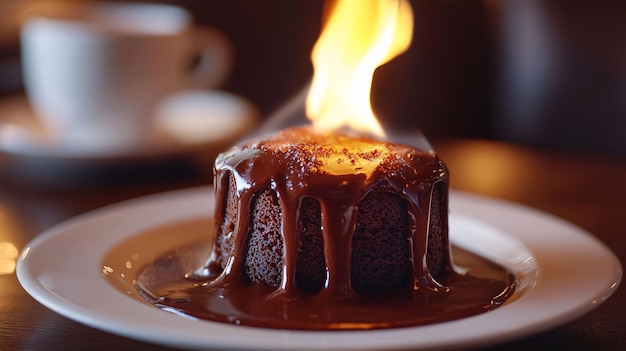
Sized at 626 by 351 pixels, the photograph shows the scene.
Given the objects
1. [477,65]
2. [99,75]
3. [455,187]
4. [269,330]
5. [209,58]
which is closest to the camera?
[269,330]

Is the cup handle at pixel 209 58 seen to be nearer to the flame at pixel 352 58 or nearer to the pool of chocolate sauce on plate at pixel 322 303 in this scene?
the flame at pixel 352 58

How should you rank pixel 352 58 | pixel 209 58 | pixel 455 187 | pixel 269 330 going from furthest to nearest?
1. pixel 209 58
2. pixel 455 187
3. pixel 352 58
4. pixel 269 330

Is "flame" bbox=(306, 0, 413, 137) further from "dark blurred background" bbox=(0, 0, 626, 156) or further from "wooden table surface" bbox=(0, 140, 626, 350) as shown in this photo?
"dark blurred background" bbox=(0, 0, 626, 156)

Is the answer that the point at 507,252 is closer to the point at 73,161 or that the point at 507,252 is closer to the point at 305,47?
the point at 73,161

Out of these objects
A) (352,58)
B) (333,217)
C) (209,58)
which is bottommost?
(209,58)

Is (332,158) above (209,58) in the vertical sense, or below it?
above

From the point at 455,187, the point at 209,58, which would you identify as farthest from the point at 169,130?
the point at 455,187

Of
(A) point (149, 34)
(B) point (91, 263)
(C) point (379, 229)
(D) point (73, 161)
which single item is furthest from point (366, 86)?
(A) point (149, 34)

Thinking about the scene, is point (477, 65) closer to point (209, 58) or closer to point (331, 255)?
point (209, 58)
